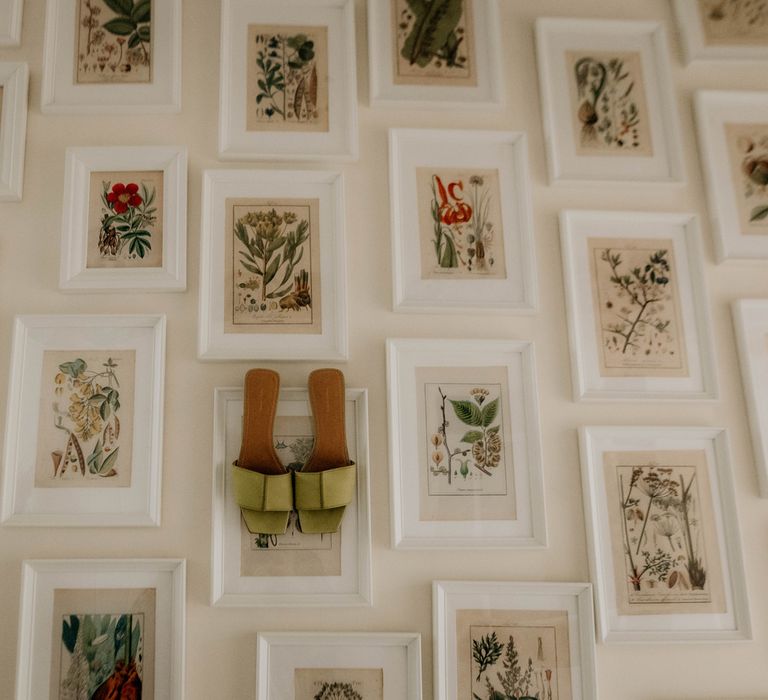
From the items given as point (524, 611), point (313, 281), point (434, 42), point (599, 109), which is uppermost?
point (434, 42)

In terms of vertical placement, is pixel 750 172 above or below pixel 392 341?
above

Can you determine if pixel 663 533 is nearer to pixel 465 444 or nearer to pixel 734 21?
pixel 465 444

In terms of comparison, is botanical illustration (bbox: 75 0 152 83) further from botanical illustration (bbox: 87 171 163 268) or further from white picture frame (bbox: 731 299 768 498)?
white picture frame (bbox: 731 299 768 498)

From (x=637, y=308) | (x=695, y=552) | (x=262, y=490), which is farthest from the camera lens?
(x=637, y=308)

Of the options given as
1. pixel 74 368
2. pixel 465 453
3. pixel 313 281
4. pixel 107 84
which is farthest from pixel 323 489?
pixel 107 84

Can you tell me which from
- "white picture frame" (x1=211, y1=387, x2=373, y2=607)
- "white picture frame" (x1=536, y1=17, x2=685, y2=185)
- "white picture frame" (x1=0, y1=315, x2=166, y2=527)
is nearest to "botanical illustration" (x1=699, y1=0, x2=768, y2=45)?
"white picture frame" (x1=536, y1=17, x2=685, y2=185)

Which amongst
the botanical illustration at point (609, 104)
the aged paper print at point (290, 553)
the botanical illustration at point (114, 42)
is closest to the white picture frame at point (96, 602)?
the aged paper print at point (290, 553)

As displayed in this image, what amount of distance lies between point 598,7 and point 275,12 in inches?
28.4

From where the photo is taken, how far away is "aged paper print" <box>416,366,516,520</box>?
4.55 feet

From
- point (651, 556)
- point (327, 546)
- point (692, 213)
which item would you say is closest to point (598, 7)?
point (692, 213)

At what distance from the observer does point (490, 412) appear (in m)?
1.43

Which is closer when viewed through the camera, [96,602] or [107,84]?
[96,602]

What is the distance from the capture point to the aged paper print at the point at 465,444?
139 centimetres

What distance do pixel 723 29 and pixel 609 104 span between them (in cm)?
33
